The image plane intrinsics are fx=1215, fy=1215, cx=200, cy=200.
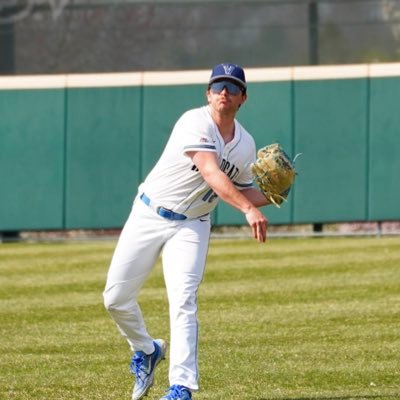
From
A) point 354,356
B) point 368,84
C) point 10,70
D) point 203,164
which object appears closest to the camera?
point 203,164

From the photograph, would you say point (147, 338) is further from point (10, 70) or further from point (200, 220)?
point (10, 70)

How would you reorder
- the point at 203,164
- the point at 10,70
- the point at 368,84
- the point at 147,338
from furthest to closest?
1. the point at 10,70
2. the point at 368,84
3. the point at 147,338
4. the point at 203,164

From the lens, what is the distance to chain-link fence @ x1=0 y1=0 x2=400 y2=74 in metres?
19.9

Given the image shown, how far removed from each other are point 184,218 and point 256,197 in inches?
21.7

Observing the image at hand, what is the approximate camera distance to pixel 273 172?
23.0 ft

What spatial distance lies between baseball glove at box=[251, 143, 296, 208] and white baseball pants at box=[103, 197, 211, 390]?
39 centimetres

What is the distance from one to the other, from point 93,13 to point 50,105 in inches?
102

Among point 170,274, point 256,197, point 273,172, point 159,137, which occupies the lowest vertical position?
point 170,274

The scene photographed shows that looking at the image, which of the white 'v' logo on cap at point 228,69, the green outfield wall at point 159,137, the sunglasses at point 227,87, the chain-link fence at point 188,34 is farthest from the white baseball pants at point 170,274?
the chain-link fence at point 188,34

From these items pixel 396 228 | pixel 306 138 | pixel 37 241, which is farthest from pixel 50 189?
pixel 396 228

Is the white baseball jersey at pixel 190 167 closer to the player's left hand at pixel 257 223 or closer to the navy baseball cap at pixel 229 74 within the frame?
the navy baseball cap at pixel 229 74

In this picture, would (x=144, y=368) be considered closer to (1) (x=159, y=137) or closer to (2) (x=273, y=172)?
(2) (x=273, y=172)

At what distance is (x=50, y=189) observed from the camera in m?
19.1

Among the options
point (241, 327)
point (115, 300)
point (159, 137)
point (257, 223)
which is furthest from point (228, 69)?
point (159, 137)
